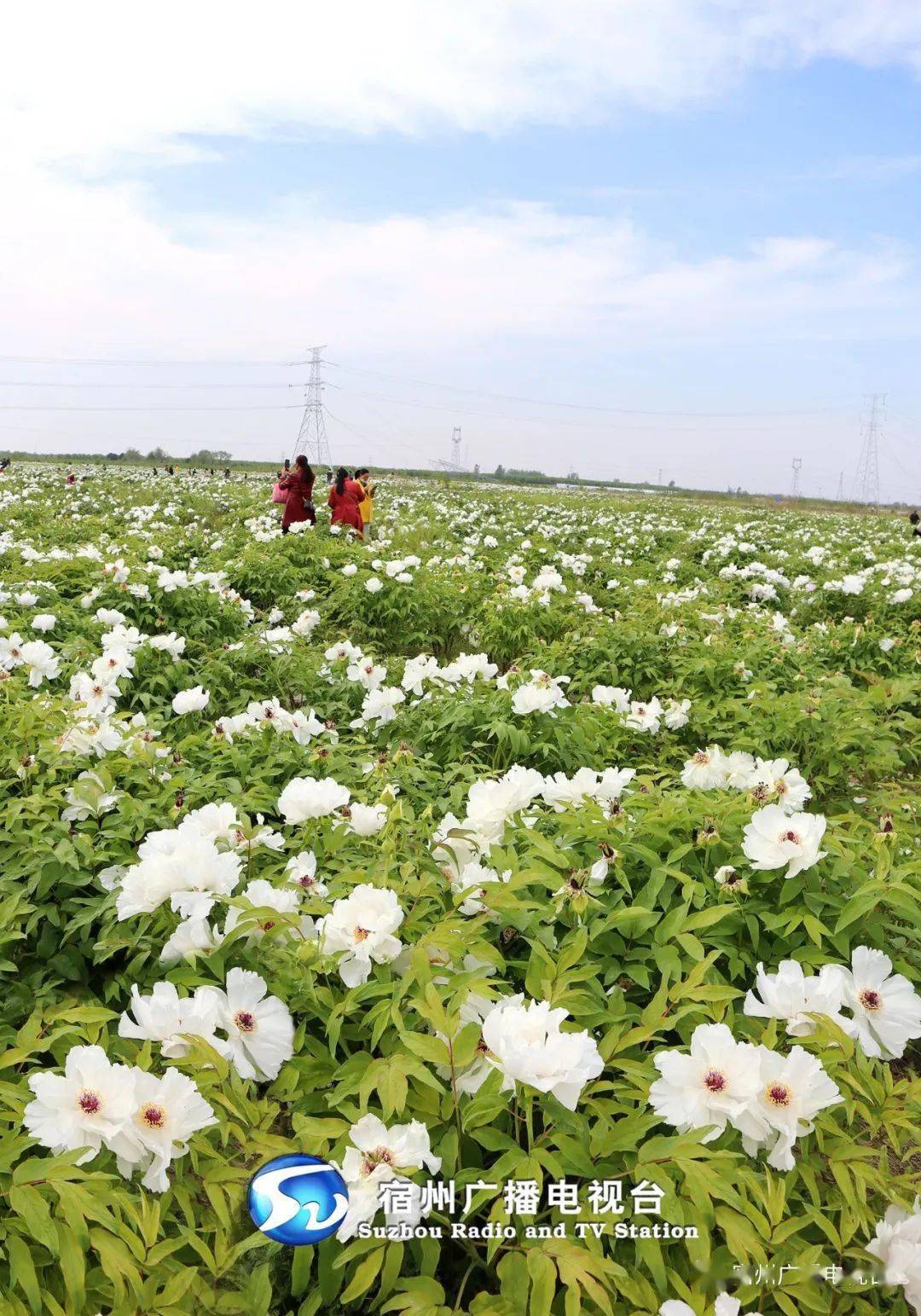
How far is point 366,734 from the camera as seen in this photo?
144 inches

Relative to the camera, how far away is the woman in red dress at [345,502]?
1019 centimetres

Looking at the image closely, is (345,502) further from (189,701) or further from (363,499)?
(189,701)

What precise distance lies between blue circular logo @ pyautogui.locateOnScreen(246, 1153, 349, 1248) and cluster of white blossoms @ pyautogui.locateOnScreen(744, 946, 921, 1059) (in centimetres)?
77

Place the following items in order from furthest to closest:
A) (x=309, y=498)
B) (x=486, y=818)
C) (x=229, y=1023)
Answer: (x=309, y=498)
(x=486, y=818)
(x=229, y=1023)

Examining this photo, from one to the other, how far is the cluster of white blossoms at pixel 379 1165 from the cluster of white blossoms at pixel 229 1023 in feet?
0.79

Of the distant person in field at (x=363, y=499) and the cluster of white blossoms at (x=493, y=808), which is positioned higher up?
the distant person in field at (x=363, y=499)

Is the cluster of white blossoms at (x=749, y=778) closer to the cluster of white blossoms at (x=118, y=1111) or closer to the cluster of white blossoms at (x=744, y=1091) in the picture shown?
the cluster of white blossoms at (x=744, y=1091)

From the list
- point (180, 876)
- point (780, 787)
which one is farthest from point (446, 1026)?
point (780, 787)

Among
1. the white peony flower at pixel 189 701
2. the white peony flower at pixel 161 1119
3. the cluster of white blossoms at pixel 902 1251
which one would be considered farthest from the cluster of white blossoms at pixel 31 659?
the cluster of white blossoms at pixel 902 1251

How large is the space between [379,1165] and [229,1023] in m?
0.37

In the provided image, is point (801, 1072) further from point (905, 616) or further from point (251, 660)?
point (905, 616)

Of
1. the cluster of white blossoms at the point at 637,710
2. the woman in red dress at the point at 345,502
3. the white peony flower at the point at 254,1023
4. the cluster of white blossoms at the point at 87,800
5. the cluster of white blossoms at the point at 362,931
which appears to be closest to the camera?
the white peony flower at the point at 254,1023

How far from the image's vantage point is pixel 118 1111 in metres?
1.19

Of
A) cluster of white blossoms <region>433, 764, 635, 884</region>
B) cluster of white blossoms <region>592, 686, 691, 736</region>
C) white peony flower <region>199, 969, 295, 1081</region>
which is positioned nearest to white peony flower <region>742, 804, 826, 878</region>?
cluster of white blossoms <region>433, 764, 635, 884</region>
